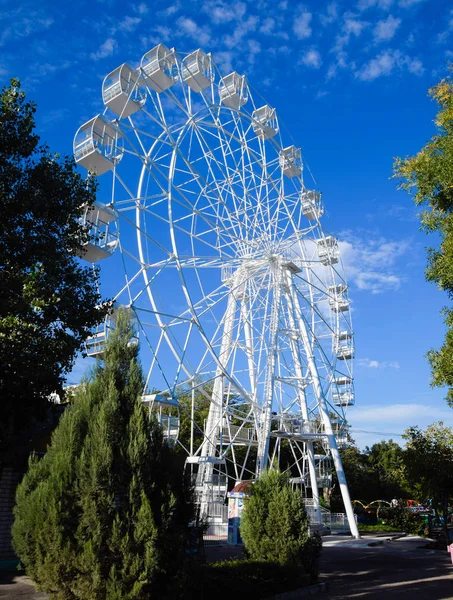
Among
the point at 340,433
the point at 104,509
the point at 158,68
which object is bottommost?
the point at 104,509

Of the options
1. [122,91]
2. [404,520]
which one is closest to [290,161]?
[122,91]

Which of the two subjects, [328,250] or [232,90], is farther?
[328,250]

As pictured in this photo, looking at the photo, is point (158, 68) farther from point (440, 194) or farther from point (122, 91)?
point (440, 194)

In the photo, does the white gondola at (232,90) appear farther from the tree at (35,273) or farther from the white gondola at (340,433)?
the white gondola at (340,433)

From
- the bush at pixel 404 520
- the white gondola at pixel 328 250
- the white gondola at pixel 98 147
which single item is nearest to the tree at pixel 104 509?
the white gondola at pixel 98 147

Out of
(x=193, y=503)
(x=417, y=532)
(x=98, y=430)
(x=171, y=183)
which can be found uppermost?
(x=171, y=183)

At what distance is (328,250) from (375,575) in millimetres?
20317

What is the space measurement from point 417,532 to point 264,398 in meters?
17.5

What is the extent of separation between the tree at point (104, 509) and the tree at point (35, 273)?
3.07 m

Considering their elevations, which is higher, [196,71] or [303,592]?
[196,71]

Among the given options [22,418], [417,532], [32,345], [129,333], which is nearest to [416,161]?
[129,333]

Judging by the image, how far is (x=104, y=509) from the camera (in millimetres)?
7633

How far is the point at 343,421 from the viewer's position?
32688mm

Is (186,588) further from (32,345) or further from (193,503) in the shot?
(32,345)
